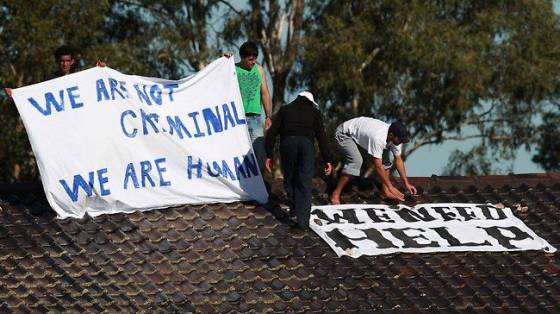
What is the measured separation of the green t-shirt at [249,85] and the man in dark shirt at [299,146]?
2.45ft

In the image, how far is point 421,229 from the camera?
511 inches

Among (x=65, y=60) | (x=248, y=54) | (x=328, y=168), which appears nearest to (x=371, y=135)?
(x=328, y=168)

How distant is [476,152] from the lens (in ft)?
116

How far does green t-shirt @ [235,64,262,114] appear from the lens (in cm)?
1327

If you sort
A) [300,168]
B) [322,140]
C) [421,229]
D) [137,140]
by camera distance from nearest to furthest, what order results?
[300,168] < [137,140] < [322,140] < [421,229]

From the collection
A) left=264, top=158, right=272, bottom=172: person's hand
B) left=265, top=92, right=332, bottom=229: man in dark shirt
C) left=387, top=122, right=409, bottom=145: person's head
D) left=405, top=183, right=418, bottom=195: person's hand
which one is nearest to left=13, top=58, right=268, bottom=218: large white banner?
left=264, top=158, right=272, bottom=172: person's hand

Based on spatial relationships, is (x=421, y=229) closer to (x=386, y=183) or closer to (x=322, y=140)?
(x=386, y=183)

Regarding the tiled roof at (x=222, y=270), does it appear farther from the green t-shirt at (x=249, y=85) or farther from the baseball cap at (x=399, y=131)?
the green t-shirt at (x=249, y=85)

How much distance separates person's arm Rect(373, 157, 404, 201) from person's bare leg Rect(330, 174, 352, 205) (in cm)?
27

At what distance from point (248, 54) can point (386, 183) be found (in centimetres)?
168

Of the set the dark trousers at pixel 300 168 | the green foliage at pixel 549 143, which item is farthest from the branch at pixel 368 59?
the dark trousers at pixel 300 168

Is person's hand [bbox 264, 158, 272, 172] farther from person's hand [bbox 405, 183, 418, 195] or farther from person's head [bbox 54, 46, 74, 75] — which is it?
person's head [bbox 54, 46, 74, 75]

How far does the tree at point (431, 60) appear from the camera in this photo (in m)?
31.0

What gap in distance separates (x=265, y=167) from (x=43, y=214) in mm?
2059
